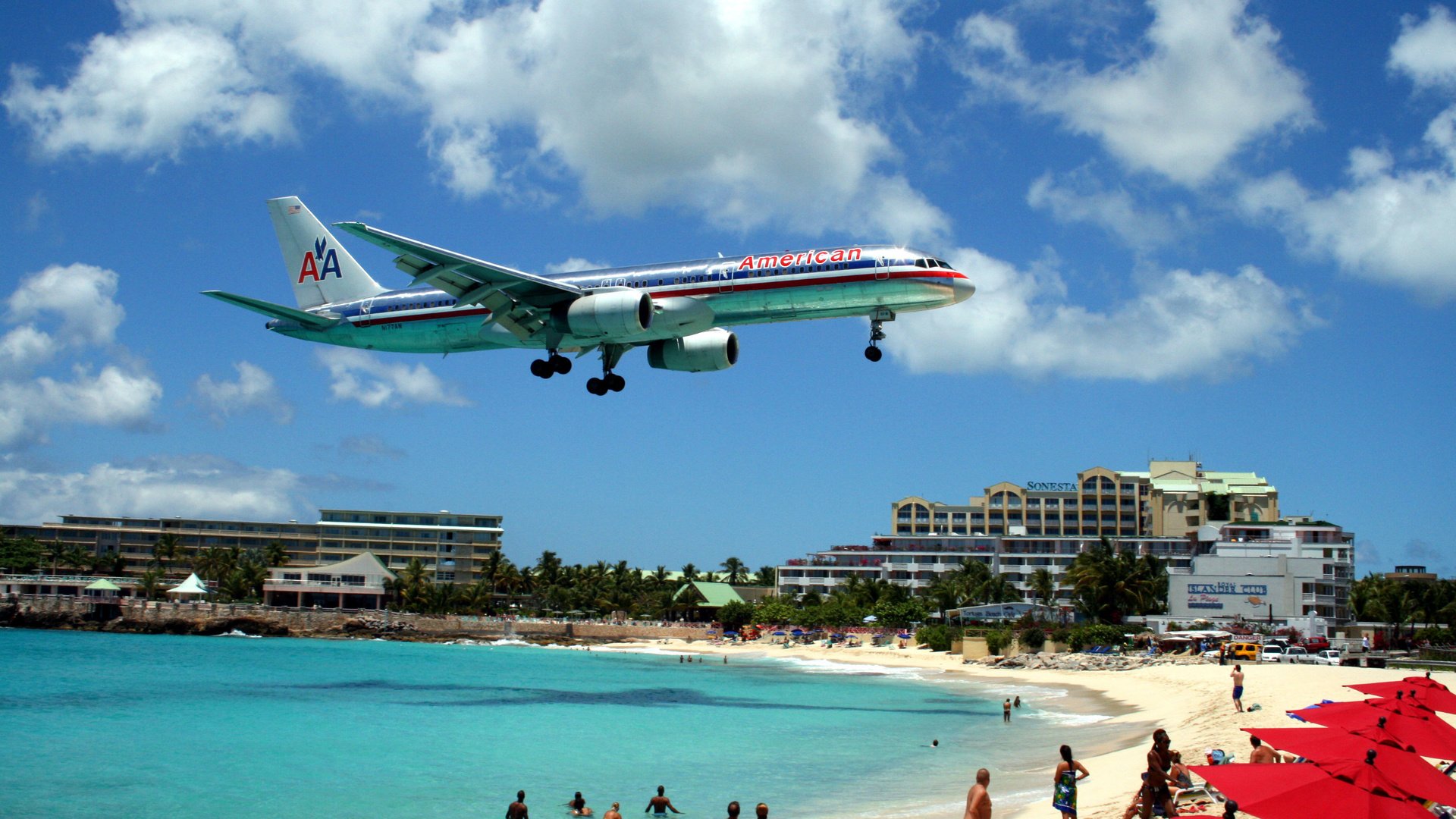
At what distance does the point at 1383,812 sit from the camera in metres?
8.84

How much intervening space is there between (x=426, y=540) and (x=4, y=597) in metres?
45.5

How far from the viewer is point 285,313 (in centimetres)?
3519

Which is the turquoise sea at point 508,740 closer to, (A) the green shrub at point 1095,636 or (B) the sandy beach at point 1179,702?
(B) the sandy beach at point 1179,702

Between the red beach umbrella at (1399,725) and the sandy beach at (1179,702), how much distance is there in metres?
5.10

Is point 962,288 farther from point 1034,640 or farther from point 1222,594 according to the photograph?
point 1222,594

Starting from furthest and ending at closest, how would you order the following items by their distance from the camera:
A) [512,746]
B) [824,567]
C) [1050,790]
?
[824,567] < [512,746] < [1050,790]

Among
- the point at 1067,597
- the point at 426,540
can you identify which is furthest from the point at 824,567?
the point at 426,540

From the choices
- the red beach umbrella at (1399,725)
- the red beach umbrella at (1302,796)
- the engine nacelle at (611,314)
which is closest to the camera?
the red beach umbrella at (1302,796)

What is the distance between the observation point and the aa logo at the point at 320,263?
40.1m

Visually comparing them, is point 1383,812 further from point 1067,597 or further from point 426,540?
point 426,540

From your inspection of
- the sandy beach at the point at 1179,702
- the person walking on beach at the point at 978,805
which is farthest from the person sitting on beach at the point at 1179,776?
the person walking on beach at the point at 978,805

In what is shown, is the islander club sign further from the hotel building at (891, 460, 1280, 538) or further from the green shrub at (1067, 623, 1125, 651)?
the hotel building at (891, 460, 1280, 538)

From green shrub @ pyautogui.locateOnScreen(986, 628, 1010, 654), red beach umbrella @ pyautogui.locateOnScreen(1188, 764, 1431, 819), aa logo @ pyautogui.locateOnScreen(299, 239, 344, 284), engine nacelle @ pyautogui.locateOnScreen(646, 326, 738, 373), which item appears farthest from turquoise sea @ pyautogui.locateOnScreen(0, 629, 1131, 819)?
aa logo @ pyautogui.locateOnScreen(299, 239, 344, 284)

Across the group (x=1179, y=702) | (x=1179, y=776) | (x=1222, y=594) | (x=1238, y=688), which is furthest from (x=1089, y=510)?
(x=1179, y=776)
